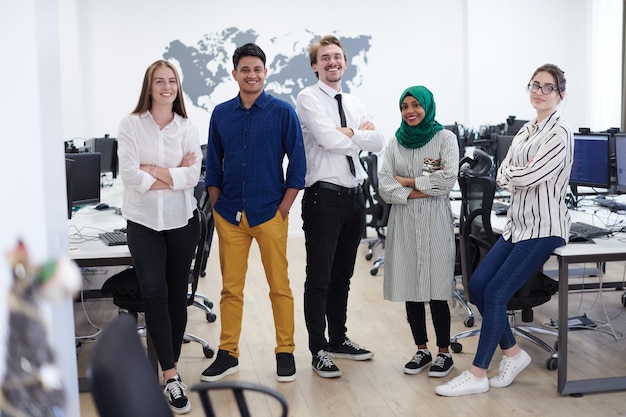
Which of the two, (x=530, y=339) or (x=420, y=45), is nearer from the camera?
(x=530, y=339)

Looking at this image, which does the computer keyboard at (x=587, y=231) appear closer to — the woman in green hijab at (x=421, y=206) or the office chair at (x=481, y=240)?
the office chair at (x=481, y=240)

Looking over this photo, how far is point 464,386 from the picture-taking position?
3.64 meters

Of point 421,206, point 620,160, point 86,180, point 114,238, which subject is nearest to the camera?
point 421,206

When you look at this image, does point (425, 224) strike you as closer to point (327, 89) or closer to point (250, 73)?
point (327, 89)

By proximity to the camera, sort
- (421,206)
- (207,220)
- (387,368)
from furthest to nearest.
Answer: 1. (207,220)
2. (387,368)
3. (421,206)

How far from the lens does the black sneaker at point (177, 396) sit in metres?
3.51

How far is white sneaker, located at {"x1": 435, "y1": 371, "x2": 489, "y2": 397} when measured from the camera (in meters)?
3.62

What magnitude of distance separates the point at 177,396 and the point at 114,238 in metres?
0.91

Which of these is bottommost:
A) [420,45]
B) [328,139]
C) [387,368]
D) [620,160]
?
[387,368]

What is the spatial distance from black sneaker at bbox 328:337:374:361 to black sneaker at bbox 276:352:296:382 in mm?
354

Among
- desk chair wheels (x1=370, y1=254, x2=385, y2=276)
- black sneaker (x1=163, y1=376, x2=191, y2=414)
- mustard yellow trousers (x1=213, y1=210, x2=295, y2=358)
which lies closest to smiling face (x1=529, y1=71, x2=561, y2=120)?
mustard yellow trousers (x1=213, y1=210, x2=295, y2=358)

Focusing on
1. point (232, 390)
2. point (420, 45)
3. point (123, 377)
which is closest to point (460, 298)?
point (232, 390)

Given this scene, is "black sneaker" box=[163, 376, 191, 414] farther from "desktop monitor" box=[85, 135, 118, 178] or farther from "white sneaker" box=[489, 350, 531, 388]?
"desktop monitor" box=[85, 135, 118, 178]

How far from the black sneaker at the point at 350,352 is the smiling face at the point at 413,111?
127 centimetres
